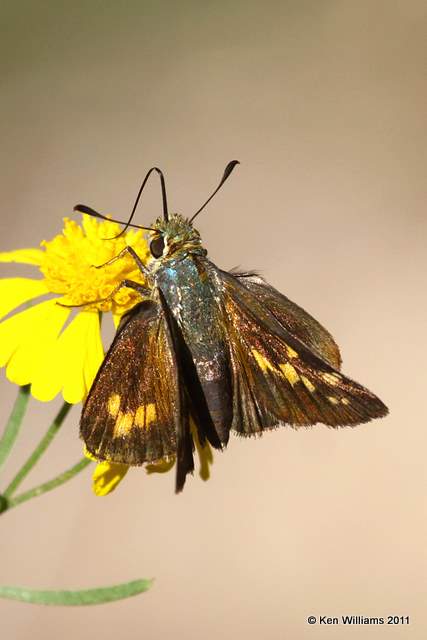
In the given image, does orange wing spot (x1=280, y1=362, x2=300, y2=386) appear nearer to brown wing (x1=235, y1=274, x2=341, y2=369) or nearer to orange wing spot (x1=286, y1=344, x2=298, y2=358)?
orange wing spot (x1=286, y1=344, x2=298, y2=358)

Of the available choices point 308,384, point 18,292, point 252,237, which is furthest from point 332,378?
point 252,237

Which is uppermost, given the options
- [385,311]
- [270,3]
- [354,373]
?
[270,3]

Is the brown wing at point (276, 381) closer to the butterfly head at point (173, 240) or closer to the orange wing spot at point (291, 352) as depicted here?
the orange wing spot at point (291, 352)

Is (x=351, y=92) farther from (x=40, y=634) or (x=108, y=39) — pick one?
(x=40, y=634)

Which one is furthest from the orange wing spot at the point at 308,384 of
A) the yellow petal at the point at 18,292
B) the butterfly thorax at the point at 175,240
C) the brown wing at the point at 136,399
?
the yellow petal at the point at 18,292

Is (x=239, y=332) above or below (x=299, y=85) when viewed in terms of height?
below

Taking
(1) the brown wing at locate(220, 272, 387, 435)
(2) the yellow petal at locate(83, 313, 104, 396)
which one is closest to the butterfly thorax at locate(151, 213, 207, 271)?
(1) the brown wing at locate(220, 272, 387, 435)

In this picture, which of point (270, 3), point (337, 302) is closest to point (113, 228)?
point (337, 302)

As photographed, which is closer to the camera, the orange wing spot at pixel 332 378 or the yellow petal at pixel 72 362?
the orange wing spot at pixel 332 378
